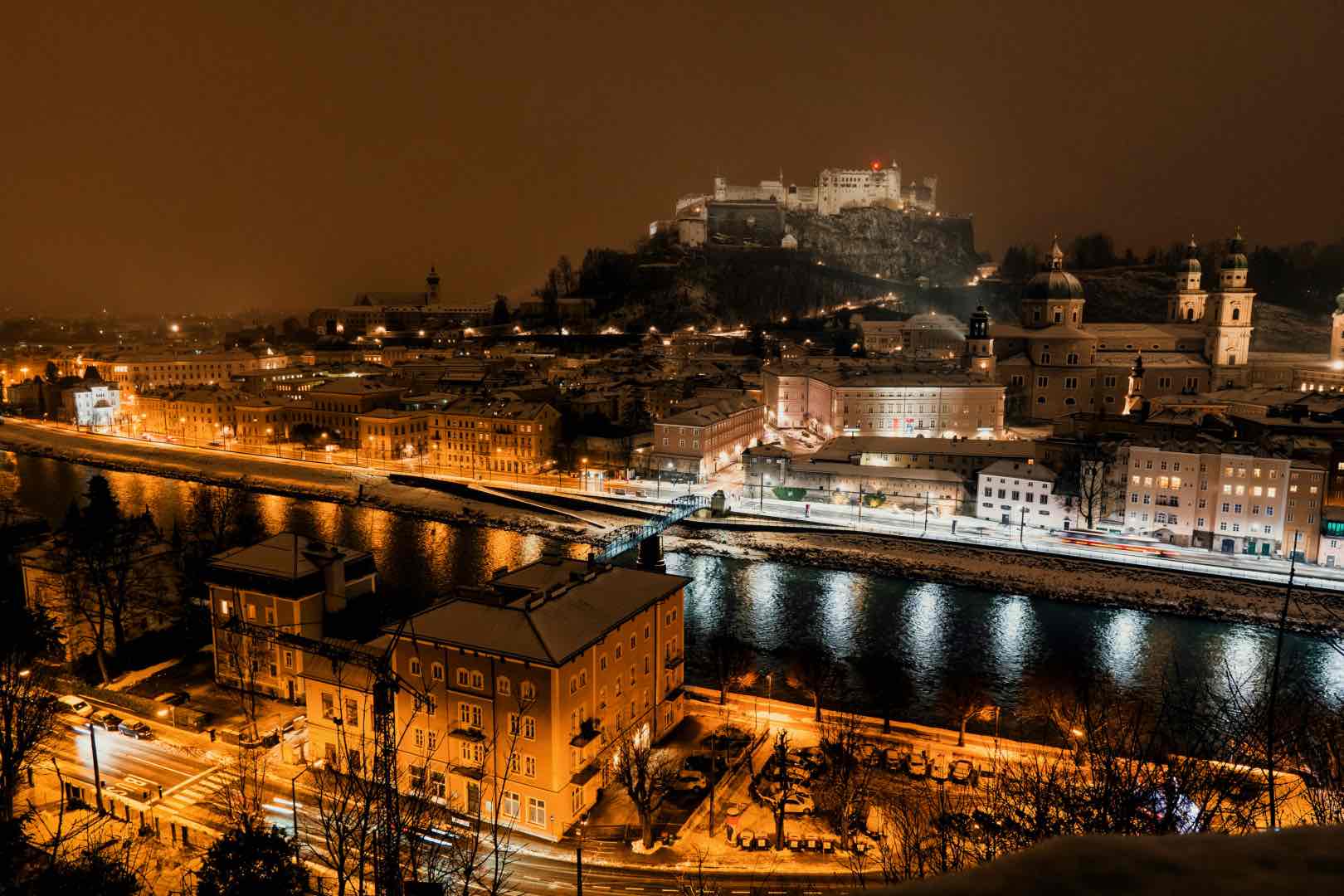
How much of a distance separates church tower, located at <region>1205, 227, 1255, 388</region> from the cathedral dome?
9.69 ft

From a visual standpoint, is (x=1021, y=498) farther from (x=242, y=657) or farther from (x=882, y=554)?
(x=242, y=657)

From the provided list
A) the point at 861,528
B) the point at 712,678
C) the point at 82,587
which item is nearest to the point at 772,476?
the point at 861,528

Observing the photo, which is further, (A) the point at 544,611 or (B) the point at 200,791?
(A) the point at 544,611

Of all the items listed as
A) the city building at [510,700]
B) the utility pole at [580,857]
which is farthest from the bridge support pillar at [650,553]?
the utility pole at [580,857]

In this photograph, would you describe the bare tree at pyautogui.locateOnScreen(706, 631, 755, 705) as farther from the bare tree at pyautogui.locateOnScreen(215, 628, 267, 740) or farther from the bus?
the bus

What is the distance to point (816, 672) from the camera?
7.91 meters

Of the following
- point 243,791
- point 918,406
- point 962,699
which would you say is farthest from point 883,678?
point 918,406

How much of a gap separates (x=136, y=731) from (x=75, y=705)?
77 centimetres

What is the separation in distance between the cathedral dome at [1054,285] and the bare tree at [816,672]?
50.4 ft

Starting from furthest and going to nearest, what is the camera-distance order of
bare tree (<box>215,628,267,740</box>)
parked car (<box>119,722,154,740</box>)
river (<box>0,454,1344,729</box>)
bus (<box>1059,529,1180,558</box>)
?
bus (<box>1059,529,1180,558</box>)
river (<box>0,454,1344,729</box>)
bare tree (<box>215,628,267,740</box>)
parked car (<box>119,722,154,740</box>)

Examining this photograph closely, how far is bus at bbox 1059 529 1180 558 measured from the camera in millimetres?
12461

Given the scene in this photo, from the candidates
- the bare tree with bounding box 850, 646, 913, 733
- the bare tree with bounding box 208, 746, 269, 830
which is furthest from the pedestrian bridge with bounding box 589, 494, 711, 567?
the bare tree with bounding box 208, 746, 269, 830

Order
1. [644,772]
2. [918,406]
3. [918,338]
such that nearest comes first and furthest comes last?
[644,772]
[918,406]
[918,338]

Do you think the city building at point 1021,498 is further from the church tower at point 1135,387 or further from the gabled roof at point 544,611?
the gabled roof at point 544,611
